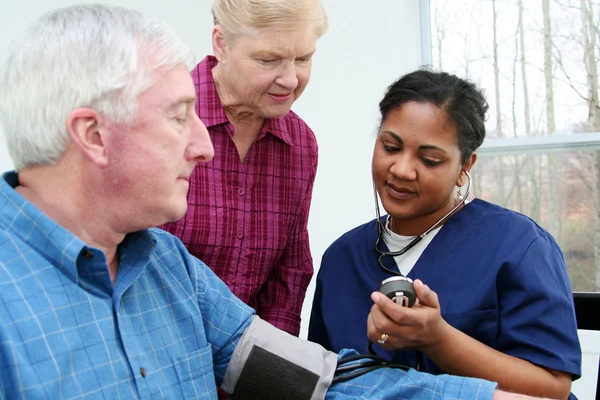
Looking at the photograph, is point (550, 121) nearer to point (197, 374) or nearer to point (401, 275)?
point (401, 275)

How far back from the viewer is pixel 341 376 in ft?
4.12

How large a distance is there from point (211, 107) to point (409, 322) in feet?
2.30

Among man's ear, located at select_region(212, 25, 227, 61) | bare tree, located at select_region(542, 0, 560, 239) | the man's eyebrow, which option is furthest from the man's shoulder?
bare tree, located at select_region(542, 0, 560, 239)

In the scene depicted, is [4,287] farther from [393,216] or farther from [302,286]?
[302,286]

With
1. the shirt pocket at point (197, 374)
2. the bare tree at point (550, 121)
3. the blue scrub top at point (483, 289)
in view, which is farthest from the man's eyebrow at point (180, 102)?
the bare tree at point (550, 121)

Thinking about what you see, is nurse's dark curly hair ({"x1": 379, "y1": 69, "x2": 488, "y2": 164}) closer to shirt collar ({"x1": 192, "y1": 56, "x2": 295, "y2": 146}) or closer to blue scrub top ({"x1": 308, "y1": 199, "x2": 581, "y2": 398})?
blue scrub top ({"x1": 308, "y1": 199, "x2": 581, "y2": 398})

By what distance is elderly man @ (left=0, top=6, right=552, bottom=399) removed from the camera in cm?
95

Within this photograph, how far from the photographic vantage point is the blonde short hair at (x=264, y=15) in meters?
1.47

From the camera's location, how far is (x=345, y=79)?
314 cm

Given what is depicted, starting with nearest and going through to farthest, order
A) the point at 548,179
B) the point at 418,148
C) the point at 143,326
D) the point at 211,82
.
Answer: the point at 143,326 < the point at 418,148 < the point at 211,82 < the point at 548,179

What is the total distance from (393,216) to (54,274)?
2.54 ft

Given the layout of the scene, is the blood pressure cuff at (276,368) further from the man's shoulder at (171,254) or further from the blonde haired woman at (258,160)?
the blonde haired woman at (258,160)

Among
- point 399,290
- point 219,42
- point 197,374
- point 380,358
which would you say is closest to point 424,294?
point 399,290

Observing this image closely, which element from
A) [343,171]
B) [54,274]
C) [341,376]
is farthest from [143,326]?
[343,171]
